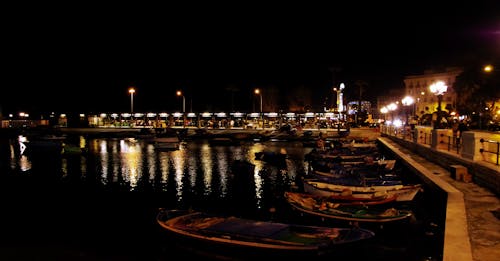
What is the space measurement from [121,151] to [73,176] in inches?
843

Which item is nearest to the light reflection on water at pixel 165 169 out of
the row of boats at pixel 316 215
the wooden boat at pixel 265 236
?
the row of boats at pixel 316 215

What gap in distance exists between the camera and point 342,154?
1674 inches

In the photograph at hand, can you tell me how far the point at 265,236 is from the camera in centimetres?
1437

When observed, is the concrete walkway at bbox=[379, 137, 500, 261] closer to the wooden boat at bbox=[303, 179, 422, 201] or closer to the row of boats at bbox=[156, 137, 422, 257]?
the wooden boat at bbox=[303, 179, 422, 201]

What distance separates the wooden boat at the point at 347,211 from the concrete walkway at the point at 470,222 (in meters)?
2.24

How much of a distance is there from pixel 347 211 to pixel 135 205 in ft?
44.2

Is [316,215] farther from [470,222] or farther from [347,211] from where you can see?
[470,222]

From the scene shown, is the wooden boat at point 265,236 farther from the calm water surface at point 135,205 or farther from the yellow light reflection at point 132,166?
the yellow light reflection at point 132,166

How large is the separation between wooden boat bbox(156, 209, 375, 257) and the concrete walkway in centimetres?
279

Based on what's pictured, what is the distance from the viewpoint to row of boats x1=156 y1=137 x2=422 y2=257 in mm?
14055

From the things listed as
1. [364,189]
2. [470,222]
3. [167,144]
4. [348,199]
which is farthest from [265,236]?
[167,144]

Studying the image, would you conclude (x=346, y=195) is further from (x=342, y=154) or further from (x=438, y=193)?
(x=342, y=154)

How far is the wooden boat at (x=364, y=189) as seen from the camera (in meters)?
21.8

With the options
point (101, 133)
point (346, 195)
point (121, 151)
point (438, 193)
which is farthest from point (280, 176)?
point (101, 133)
